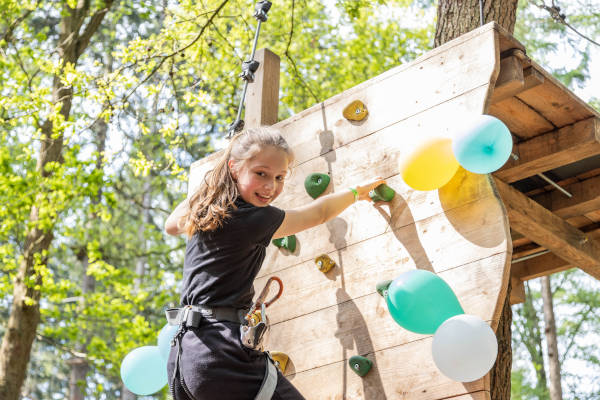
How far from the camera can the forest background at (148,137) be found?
8125 millimetres

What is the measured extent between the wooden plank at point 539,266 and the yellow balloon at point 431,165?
236cm

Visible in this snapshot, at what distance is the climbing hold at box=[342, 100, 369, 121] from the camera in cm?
342

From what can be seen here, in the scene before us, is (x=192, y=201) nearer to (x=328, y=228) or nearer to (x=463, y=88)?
(x=328, y=228)

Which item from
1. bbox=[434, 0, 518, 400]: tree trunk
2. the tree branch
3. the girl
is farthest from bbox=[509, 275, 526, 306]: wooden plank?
the tree branch

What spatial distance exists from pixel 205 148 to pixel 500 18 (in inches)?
378

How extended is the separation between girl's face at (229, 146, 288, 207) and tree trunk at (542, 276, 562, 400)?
947 cm

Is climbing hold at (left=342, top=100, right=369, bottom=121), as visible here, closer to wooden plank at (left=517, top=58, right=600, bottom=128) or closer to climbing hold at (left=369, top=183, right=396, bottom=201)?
climbing hold at (left=369, top=183, right=396, bottom=201)

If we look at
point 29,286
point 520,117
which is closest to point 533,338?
point 29,286

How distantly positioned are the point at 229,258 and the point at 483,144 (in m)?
1.04

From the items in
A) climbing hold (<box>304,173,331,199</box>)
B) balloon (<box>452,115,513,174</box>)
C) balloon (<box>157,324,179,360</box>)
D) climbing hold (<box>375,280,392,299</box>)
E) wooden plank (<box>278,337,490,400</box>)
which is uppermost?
climbing hold (<box>304,173,331,199</box>)

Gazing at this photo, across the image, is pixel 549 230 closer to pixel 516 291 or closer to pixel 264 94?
pixel 516 291

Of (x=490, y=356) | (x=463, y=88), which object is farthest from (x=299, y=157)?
(x=490, y=356)

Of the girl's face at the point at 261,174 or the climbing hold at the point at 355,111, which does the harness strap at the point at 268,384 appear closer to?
the girl's face at the point at 261,174

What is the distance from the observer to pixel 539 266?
4984 millimetres
